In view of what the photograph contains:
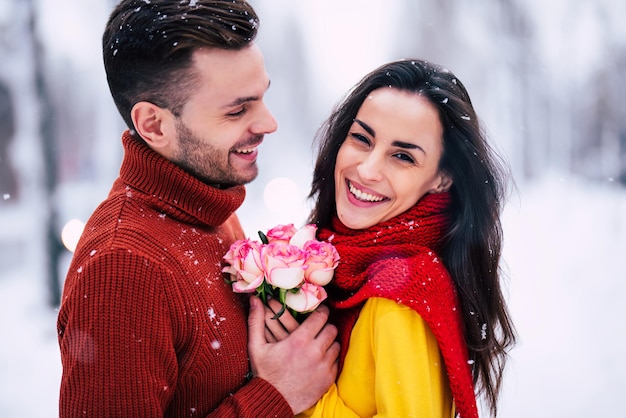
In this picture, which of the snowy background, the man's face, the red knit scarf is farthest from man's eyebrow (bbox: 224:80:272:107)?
the snowy background

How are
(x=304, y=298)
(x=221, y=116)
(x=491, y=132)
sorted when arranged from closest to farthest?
(x=304, y=298) → (x=221, y=116) → (x=491, y=132)

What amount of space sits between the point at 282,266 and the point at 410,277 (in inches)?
17.4

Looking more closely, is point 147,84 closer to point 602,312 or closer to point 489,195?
point 489,195

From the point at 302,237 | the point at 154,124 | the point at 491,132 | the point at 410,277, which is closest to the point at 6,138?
the point at 491,132

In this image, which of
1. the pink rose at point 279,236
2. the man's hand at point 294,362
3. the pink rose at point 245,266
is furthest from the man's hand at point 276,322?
the pink rose at point 279,236

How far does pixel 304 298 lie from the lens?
2.15m

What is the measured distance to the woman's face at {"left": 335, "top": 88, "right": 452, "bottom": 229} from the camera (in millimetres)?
2271

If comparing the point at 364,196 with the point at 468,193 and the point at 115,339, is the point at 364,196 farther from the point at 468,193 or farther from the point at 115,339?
the point at 115,339

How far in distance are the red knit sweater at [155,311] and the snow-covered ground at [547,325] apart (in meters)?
1.50

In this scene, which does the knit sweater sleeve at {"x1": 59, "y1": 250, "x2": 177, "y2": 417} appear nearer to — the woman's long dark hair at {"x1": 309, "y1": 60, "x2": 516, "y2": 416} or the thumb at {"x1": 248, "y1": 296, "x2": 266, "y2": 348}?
the thumb at {"x1": 248, "y1": 296, "x2": 266, "y2": 348}

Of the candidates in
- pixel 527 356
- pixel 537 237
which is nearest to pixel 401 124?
pixel 527 356

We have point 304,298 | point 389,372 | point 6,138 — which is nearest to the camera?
point 389,372

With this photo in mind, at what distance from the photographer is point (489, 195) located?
2.43 meters

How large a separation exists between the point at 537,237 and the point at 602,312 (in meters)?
2.36
